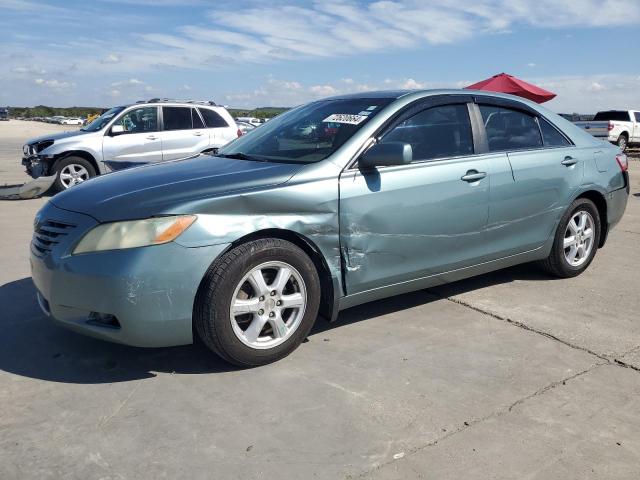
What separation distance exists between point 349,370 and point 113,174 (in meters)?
2.05

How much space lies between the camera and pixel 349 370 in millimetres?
3387

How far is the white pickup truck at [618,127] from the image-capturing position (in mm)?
22797

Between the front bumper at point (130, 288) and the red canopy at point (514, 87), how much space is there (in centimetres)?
1716

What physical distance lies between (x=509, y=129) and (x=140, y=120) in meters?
7.92

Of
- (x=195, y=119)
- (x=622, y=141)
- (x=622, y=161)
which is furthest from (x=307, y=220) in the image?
(x=622, y=141)

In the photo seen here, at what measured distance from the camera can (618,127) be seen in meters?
23.1

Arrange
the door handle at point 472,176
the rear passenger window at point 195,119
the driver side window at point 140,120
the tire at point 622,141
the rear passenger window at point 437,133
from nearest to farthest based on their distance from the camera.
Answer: the rear passenger window at point 437,133 → the door handle at point 472,176 → the driver side window at point 140,120 → the rear passenger window at point 195,119 → the tire at point 622,141

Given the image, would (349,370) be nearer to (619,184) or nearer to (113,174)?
(113,174)

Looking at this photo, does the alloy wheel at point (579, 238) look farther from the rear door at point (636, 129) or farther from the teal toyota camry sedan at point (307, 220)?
the rear door at point (636, 129)

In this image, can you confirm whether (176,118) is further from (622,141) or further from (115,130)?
(622,141)

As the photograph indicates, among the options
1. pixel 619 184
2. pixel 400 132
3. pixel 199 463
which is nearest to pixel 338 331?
pixel 400 132

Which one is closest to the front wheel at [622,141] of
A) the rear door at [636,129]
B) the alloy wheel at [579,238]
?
the rear door at [636,129]

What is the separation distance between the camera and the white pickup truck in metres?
22.8

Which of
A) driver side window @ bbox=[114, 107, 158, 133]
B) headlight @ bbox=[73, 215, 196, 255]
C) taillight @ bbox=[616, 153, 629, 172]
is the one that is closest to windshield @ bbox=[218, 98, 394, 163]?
headlight @ bbox=[73, 215, 196, 255]
